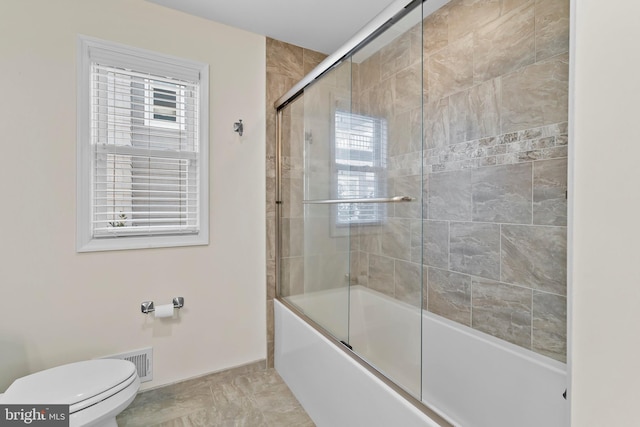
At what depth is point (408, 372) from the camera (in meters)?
1.15

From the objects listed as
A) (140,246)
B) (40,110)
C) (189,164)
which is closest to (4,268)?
(140,246)

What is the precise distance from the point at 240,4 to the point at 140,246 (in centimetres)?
157

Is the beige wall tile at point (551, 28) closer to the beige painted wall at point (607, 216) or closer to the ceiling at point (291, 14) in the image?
the ceiling at point (291, 14)

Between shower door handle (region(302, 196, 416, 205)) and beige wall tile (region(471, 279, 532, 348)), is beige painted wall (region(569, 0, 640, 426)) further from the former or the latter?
beige wall tile (region(471, 279, 532, 348))

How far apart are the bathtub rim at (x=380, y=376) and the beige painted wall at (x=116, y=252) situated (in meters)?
0.57

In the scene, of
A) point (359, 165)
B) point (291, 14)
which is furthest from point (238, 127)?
point (359, 165)

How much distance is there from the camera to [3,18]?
1.51 metres

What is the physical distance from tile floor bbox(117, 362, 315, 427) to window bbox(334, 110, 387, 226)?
1.14 metres

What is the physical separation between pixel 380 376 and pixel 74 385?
4.25ft

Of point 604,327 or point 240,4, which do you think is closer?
point 604,327

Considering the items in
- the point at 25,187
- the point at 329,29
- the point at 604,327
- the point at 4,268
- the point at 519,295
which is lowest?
the point at 519,295

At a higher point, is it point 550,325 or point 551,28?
point 551,28

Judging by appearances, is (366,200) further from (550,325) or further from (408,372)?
(550,325)

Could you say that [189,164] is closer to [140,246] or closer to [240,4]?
[140,246]
